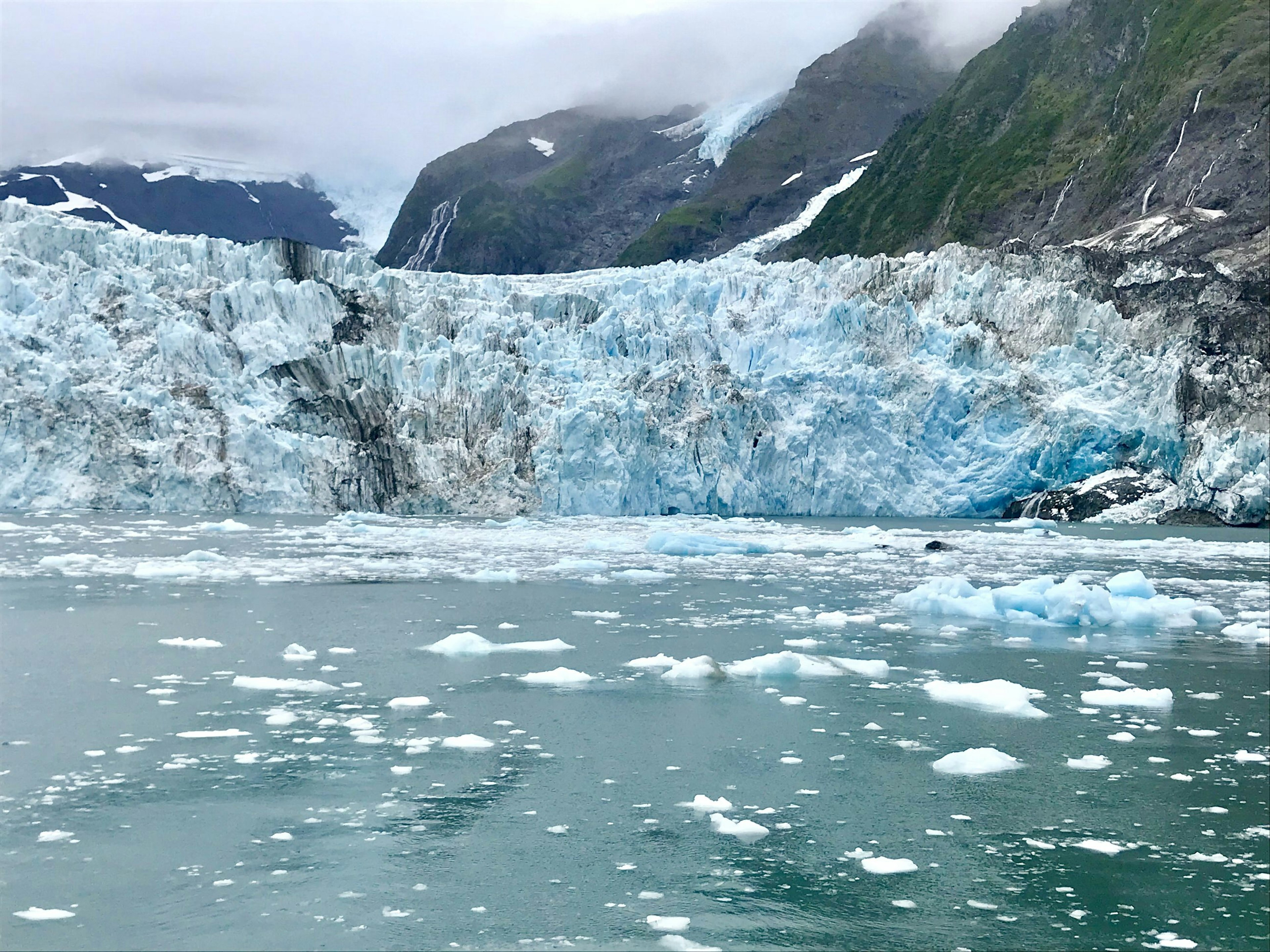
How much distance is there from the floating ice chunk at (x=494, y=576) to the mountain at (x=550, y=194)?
8400 cm

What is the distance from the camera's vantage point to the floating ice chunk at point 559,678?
909cm

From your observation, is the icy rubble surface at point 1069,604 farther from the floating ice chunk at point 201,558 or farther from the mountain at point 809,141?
the mountain at point 809,141

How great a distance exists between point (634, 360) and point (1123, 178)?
34.1 metres

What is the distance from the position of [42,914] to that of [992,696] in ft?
21.8

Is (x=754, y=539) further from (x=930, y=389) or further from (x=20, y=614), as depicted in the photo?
(x=20, y=614)

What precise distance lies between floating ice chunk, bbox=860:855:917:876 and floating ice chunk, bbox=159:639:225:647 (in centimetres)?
715

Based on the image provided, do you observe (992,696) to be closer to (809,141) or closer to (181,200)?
(809,141)

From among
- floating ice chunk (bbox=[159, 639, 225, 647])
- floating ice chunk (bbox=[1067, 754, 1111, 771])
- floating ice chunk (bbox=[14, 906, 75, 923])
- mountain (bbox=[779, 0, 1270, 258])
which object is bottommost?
floating ice chunk (bbox=[159, 639, 225, 647])

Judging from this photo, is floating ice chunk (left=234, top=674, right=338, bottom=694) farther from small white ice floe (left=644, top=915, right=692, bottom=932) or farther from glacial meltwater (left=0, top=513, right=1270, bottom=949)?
small white ice floe (left=644, top=915, right=692, bottom=932)

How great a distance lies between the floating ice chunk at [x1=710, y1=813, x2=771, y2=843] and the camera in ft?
18.3

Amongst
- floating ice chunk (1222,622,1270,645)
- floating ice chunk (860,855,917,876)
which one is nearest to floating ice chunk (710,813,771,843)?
floating ice chunk (860,855,917,876)

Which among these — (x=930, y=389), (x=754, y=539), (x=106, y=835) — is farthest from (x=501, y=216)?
(x=106, y=835)

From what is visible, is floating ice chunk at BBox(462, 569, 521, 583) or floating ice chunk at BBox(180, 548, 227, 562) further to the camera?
floating ice chunk at BBox(180, 548, 227, 562)

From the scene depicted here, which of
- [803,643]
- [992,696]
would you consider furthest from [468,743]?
[803,643]
